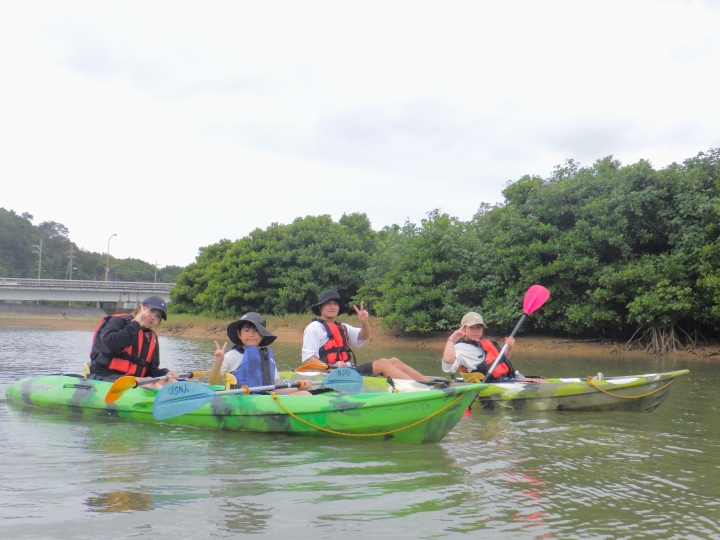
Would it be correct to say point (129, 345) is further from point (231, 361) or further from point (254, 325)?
point (254, 325)

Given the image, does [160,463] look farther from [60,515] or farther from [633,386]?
[633,386]

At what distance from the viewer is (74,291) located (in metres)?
41.4

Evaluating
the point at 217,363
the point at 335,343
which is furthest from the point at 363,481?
the point at 335,343

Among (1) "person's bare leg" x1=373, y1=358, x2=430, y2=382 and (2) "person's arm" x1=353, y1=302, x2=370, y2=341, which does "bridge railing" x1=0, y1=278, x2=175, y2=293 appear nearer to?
(2) "person's arm" x1=353, y1=302, x2=370, y2=341

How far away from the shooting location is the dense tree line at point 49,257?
6394 cm

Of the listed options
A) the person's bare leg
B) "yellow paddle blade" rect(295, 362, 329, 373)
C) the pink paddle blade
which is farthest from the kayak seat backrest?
the pink paddle blade

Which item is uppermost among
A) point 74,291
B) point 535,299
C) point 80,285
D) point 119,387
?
point 80,285

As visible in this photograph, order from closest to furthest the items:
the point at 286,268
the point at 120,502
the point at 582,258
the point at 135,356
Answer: the point at 120,502, the point at 135,356, the point at 582,258, the point at 286,268

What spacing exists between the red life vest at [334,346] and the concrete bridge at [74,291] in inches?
1305

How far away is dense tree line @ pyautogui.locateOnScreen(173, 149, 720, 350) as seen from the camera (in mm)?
16250

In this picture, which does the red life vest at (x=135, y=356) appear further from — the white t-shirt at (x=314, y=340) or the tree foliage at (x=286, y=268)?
the tree foliage at (x=286, y=268)

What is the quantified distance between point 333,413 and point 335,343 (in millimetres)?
2129

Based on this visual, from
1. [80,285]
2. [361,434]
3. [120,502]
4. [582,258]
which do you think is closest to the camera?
[120,502]

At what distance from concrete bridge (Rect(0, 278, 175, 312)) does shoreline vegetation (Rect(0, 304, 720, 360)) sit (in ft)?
4.07
